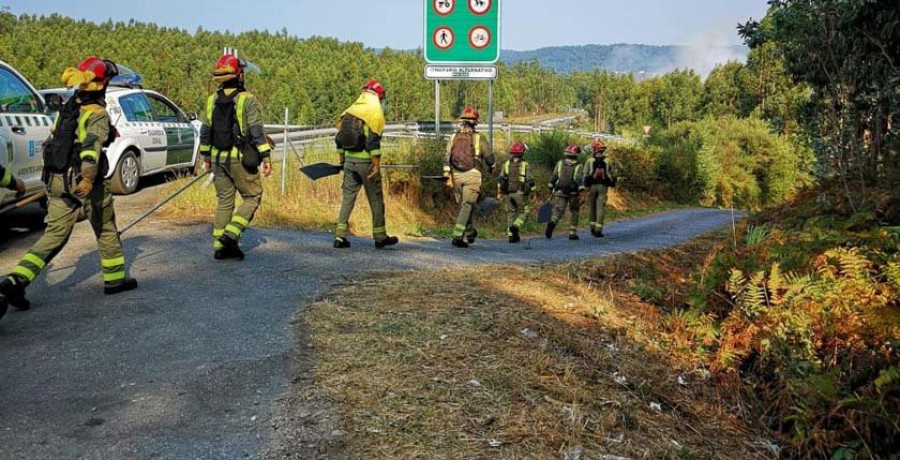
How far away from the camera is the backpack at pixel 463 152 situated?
999 centimetres

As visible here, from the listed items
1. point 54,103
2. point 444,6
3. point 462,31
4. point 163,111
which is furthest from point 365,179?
point 163,111

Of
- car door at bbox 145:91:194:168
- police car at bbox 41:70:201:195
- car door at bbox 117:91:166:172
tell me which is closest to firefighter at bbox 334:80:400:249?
police car at bbox 41:70:201:195

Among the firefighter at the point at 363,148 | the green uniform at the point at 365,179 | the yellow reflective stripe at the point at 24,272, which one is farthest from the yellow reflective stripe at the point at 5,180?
the green uniform at the point at 365,179

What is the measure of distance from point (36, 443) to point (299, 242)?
5.95 meters

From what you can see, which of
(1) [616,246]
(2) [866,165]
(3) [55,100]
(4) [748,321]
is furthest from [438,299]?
(1) [616,246]

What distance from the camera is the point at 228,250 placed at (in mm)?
7562

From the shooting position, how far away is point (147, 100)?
12.7 meters

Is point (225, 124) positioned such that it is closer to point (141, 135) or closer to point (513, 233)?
point (141, 135)

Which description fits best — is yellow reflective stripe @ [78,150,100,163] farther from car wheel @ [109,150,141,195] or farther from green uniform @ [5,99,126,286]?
car wheel @ [109,150,141,195]

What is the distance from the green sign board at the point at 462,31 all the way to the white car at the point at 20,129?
282 inches

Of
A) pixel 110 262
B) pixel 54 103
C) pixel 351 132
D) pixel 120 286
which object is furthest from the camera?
pixel 351 132

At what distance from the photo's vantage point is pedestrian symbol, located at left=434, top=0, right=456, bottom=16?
13727 millimetres

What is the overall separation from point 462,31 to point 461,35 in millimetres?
81

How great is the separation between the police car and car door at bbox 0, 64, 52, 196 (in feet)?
7.75
